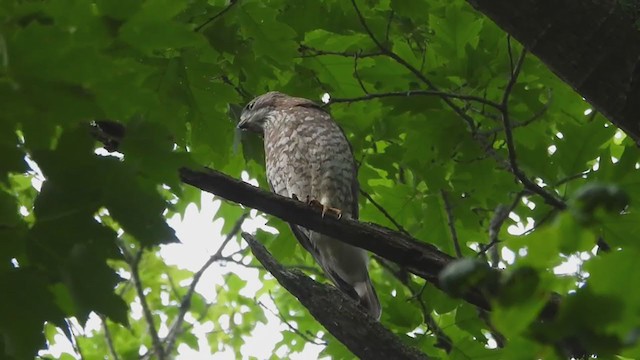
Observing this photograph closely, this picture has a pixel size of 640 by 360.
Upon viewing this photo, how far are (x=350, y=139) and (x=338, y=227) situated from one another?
5.94 ft

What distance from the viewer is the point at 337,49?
3180 mm

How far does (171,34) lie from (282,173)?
2601 mm

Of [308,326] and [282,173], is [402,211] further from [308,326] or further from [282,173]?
[308,326]

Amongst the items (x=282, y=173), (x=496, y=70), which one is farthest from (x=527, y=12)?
(x=282, y=173)

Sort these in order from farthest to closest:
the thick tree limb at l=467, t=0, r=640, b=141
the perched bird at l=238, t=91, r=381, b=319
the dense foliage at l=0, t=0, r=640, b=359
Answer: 1. the perched bird at l=238, t=91, r=381, b=319
2. the thick tree limb at l=467, t=0, r=640, b=141
3. the dense foliage at l=0, t=0, r=640, b=359

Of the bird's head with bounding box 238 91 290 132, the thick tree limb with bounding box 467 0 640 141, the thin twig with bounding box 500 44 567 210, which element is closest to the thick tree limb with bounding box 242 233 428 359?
the thin twig with bounding box 500 44 567 210

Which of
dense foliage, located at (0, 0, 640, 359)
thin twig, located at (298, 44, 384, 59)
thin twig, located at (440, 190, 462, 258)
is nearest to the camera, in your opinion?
dense foliage, located at (0, 0, 640, 359)

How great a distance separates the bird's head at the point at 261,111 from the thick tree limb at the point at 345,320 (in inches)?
57.7

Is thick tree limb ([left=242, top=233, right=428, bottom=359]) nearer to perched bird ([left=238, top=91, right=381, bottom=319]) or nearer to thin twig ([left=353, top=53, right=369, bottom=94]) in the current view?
thin twig ([left=353, top=53, right=369, bottom=94])

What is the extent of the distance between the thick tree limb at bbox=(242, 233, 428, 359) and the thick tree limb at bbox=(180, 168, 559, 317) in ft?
1.14

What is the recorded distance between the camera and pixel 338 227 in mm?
2098

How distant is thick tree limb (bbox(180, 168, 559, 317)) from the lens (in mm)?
2010

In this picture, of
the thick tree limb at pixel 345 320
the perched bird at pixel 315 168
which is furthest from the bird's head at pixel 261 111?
the thick tree limb at pixel 345 320

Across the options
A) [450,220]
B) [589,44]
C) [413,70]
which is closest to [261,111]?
[450,220]
